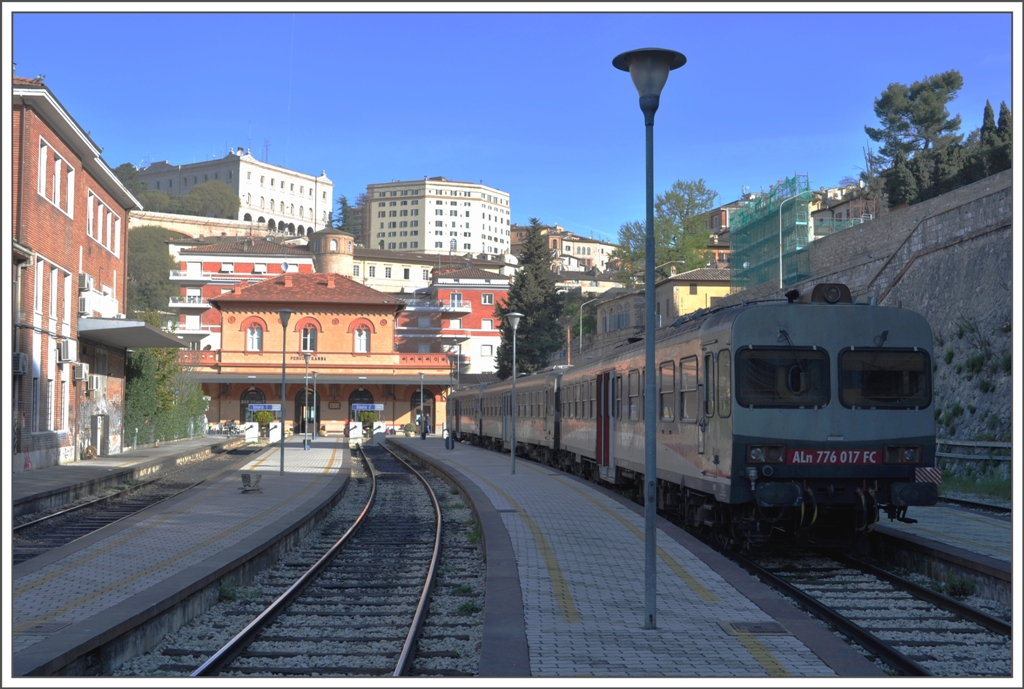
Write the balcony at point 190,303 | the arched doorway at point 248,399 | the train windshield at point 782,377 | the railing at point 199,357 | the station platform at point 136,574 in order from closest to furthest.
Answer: the station platform at point 136,574 → the train windshield at point 782,377 → the railing at point 199,357 → the arched doorway at point 248,399 → the balcony at point 190,303

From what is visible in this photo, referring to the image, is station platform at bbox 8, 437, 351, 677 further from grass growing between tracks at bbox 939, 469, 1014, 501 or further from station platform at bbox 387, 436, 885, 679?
grass growing between tracks at bbox 939, 469, 1014, 501

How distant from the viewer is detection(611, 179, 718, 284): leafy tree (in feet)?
277

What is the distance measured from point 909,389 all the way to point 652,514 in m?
4.73

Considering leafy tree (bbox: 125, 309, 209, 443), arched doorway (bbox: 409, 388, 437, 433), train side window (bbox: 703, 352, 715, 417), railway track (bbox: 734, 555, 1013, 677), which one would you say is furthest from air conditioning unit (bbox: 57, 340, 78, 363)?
arched doorway (bbox: 409, 388, 437, 433)

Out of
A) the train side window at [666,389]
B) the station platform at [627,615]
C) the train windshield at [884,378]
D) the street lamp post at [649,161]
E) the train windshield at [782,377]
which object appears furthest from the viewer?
the train side window at [666,389]

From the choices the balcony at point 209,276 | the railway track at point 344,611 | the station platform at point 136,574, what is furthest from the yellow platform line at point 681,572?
the balcony at point 209,276

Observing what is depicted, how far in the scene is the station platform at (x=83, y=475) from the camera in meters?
19.9

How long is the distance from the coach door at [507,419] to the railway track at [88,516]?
11700mm

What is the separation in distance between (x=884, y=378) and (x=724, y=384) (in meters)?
1.86

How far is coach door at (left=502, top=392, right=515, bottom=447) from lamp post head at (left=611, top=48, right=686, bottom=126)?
29.0m

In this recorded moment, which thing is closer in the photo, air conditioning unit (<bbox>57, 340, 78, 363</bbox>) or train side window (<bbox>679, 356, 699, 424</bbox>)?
train side window (<bbox>679, 356, 699, 424</bbox>)

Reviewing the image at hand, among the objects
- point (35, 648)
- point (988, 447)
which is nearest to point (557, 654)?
point (35, 648)

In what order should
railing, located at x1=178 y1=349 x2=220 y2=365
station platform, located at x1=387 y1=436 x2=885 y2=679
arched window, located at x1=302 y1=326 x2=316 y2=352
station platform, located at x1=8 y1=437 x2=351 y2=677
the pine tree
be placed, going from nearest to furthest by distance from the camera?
station platform, located at x1=387 y1=436 x2=885 y2=679 → station platform, located at x1=8 y1=437 x2=351 y2=677 → the pine tree → railing, located at x1=178 y1=349 x2=220 y2=365 → arched window, located at x1=302 y1=326 x2=316 y2=352

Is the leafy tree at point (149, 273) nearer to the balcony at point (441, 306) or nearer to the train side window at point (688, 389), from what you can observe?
the balcony at point (441, 306)
